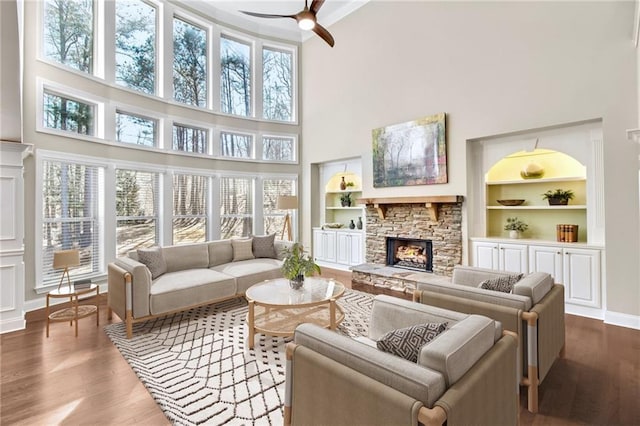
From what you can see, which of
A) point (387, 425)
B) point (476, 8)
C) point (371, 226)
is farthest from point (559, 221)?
point (387, 425)

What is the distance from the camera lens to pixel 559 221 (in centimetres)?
442

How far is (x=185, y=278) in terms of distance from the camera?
393 cm

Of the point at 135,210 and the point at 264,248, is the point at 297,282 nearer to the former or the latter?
the point at 264,248

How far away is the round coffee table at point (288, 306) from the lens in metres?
3.05

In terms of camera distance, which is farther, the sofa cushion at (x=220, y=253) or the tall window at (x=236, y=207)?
the tall window at (x=236, y=207)

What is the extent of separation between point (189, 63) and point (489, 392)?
7319mm

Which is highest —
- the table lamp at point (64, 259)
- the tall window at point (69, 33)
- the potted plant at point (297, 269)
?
the tall window at point (69, 33)

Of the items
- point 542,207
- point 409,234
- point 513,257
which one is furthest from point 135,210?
point 542,207

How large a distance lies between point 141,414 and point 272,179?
5892mm

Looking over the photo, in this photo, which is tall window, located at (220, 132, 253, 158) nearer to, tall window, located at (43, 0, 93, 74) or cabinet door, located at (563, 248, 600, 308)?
tall window, located at (43, 0, 93, 74)

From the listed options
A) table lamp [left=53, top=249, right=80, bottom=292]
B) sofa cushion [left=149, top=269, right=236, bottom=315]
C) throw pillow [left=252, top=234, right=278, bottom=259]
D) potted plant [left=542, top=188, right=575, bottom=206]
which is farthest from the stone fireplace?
table lamp [left=53, top=249, right=80, bottom=292]

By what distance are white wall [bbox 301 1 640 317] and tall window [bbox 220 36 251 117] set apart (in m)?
1.72

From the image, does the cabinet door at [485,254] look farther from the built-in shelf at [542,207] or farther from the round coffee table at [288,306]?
the round coffee table at [288,306]

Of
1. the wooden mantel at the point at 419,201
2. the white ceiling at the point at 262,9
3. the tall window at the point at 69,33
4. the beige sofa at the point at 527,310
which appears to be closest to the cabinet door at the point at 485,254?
the wooden mantel at the point at 419,201
